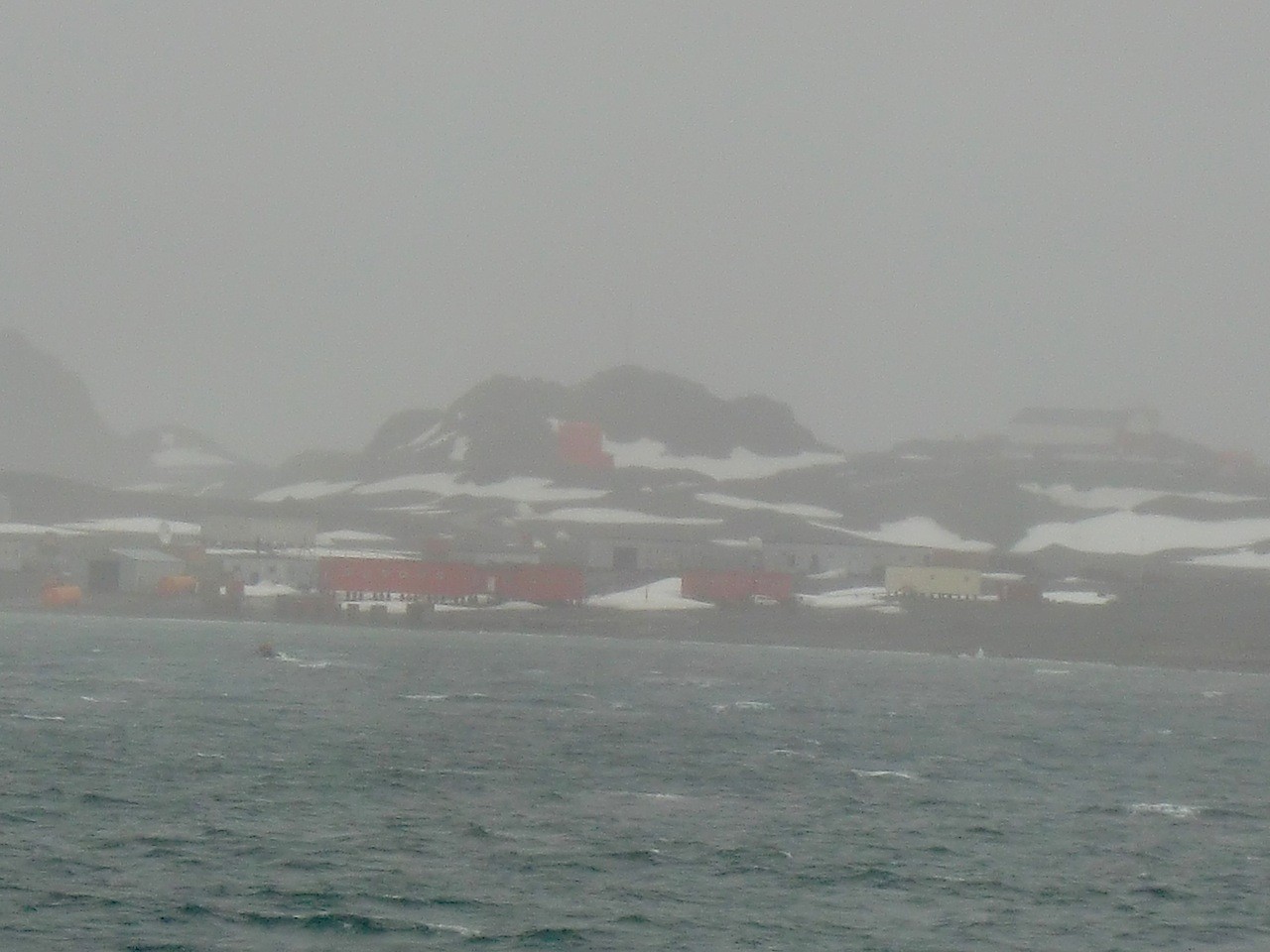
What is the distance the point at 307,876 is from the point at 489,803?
9.20 meters

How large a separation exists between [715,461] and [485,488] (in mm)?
22347

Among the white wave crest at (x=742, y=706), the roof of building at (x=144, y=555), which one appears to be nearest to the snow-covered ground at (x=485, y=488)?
the roof of building at (x=144, y=555)

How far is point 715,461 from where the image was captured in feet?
571

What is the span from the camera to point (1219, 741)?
193ft

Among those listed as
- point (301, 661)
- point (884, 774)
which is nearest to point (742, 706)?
point (884, 774)

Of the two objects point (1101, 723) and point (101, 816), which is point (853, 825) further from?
point (1101, 723)

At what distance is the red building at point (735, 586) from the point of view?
11475 centimetres

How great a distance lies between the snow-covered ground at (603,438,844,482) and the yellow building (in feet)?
158

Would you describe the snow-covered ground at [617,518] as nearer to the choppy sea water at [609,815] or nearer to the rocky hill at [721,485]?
the rocky hill at [721,485]

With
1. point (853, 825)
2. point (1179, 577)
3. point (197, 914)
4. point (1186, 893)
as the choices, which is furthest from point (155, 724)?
point (1179, 577)

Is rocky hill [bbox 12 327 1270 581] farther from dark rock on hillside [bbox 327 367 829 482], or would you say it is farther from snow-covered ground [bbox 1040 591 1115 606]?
snow-covered ground [bbox 1040 591 1115 606]

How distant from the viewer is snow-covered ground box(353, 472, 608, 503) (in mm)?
156750

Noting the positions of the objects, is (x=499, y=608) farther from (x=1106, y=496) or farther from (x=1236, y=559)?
(x=1106, y=496)

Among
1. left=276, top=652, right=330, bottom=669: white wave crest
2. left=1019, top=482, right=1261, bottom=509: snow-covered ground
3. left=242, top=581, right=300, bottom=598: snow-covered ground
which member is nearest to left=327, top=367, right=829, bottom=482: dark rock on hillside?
left=1019, top=482, right=1261, bottom=509: snow-covered ground
